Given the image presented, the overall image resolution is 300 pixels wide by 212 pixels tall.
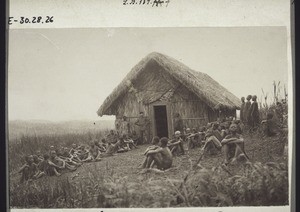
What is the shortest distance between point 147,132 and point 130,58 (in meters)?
0.91

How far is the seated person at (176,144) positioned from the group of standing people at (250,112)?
775mm

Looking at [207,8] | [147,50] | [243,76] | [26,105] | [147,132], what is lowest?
[147,132]

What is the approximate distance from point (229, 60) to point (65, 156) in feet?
7.44

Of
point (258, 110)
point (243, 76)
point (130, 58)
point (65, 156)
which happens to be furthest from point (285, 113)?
point (65, 156)

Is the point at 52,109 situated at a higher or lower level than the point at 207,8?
lower

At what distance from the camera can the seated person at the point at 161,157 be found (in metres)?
4.78

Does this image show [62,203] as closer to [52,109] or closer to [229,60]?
[52,109]

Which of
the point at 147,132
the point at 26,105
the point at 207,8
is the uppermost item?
the point at 207,8

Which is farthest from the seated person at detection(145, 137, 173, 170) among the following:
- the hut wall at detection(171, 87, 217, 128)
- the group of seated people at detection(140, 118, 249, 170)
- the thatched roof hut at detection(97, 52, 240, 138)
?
the hut wall at detection(171, 87, 217, 128)

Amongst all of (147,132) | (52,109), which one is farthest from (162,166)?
(52,109)

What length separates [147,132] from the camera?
484cm

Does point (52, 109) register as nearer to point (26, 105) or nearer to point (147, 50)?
point (26, 105)

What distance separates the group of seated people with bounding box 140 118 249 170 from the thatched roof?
25cm

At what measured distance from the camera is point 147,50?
481 cm
